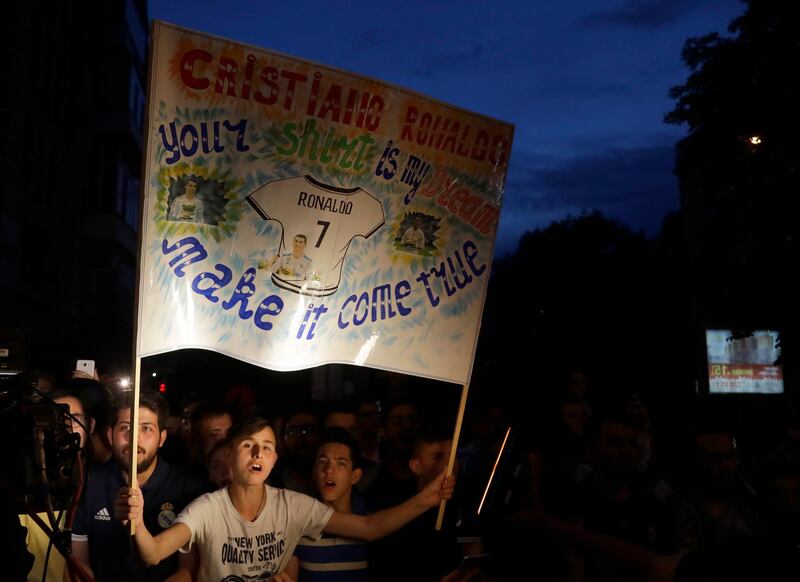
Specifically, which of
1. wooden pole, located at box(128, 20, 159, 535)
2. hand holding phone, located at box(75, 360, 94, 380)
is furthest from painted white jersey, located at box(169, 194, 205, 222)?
hand holding phone, located at box(75, 360, 94, 380)

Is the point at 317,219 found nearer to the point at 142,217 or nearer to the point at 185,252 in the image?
the point at 185,252

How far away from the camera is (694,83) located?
2447cm

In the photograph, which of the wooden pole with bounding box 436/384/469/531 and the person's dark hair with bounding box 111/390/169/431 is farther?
the person's dark hair with bounding box 111/390/169/431

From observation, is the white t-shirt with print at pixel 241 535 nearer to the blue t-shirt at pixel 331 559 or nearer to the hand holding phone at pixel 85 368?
the blue t-shirt at pixel 331 559

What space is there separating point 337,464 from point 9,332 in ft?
6.75

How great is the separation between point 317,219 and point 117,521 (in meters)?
2.11

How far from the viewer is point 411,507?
17.0ft

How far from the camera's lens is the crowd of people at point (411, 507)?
497 cm

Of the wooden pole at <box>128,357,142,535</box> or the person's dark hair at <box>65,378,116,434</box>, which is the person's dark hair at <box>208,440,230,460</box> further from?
the wooden pole at <box>128,357,142,535</box>

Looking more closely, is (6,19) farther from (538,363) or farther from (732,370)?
(732,370)

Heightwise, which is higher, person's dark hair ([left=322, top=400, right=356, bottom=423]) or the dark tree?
the dark tree

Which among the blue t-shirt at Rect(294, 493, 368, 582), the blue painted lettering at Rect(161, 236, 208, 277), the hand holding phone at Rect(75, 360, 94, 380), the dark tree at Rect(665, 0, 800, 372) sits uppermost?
the dark tree at Rect(665, 0, 800, 372)

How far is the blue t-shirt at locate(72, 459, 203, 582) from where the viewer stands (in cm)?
543

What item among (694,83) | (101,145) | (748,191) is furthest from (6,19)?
(748,191)
